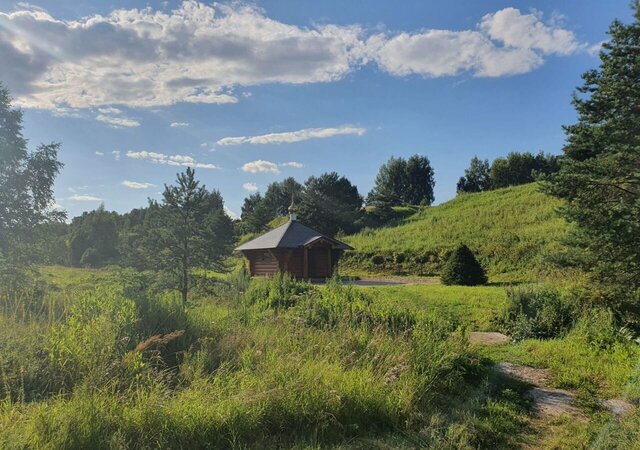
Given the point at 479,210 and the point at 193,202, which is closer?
the point at 193,202

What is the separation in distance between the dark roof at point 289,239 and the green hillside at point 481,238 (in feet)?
14.4

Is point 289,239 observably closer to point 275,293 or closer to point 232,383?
point 275,293

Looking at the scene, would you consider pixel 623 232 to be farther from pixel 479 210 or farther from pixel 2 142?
pixel 479 210

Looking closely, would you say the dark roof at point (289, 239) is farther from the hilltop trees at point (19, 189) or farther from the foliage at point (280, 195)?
the foliage at point (280, 195)

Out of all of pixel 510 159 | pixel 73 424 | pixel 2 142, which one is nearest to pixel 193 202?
pixel 2 142

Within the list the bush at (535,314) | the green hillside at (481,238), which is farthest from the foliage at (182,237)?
the green hillside at (481,238)

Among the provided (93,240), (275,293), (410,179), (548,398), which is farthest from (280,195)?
(548,398)

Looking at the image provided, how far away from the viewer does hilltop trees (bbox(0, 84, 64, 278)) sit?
14820 mm

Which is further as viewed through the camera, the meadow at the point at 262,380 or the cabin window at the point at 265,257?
the cabin window at the point at 265,257

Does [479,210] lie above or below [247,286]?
above

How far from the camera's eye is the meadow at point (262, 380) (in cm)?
364

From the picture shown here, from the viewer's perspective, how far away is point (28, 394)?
13.9 ft

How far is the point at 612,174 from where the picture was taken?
9602 millimetres

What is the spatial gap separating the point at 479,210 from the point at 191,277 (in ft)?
88.0
